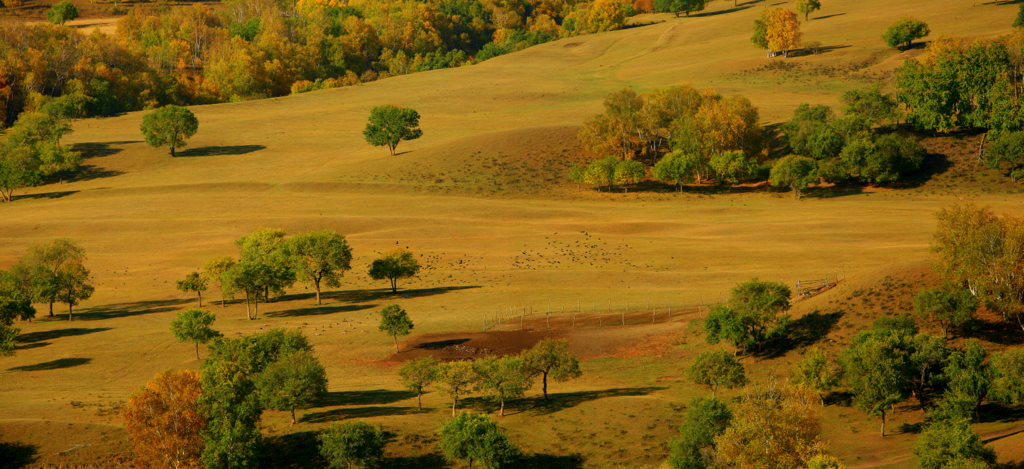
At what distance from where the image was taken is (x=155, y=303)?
94812mm

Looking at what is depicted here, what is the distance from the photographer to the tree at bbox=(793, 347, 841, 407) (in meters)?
63.5

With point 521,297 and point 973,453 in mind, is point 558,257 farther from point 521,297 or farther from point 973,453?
point 973,453

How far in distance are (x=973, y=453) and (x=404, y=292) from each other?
59655mm

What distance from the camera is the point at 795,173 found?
130 meters

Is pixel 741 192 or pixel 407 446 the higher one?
pixel 741 192

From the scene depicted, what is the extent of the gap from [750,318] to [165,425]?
42472mm

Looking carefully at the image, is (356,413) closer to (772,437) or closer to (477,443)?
(477,443)

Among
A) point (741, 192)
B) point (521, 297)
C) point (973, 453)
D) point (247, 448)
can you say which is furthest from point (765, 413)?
point (741, 192)

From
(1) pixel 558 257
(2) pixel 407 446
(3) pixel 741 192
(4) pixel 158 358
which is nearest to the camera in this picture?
(2) pixel 407 446

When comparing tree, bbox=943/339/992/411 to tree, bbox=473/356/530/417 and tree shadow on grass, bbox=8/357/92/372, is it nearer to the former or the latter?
tree, bbox=473/356/530/417

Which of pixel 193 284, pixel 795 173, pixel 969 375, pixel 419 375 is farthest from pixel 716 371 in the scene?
pixel 795 173

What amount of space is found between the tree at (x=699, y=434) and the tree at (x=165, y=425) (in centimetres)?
2753

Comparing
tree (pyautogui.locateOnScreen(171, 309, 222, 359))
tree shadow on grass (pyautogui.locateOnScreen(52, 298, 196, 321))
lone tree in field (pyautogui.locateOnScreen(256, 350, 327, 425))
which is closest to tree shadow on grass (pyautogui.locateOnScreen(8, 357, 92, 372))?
tree (pyautogui.locateOnScreen(171, 309, 222, 359))

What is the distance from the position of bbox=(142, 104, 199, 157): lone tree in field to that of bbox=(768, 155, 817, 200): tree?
314 feet
